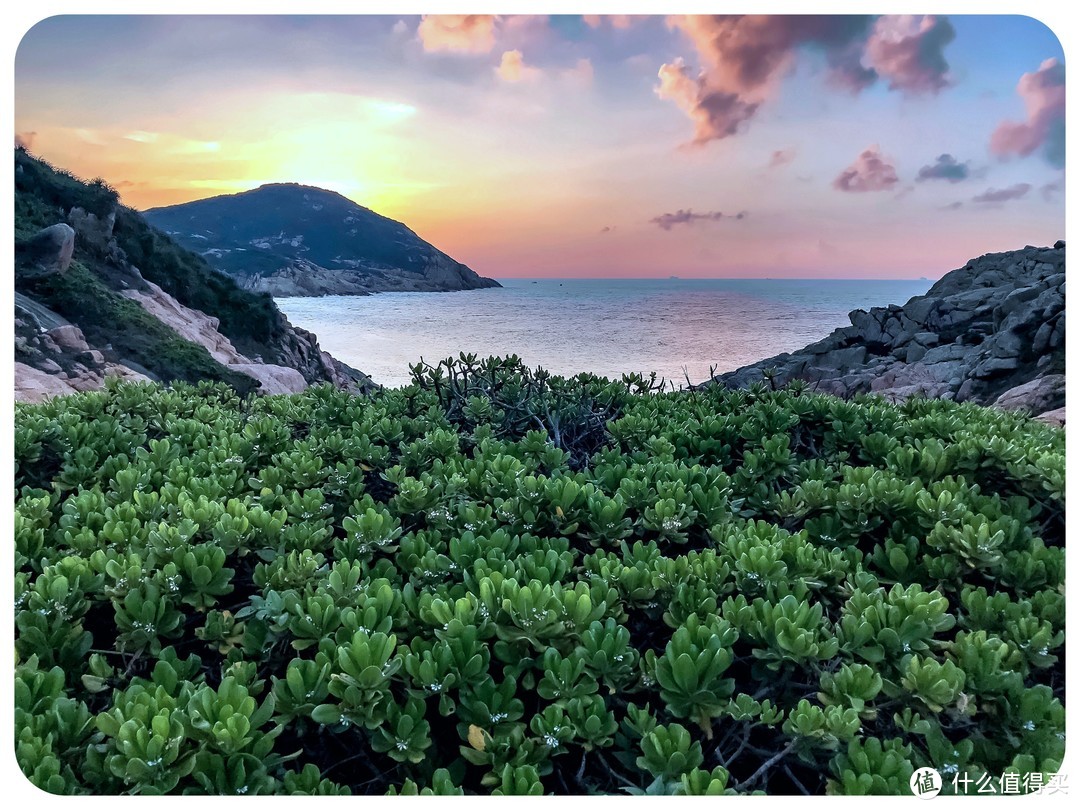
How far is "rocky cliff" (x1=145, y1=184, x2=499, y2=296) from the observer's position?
5.19m

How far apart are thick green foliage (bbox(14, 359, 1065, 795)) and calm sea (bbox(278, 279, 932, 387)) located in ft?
6.55

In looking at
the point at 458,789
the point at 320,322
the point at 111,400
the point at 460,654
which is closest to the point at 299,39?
the point at 111,400

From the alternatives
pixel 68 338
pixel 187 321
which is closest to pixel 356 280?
pixel 68 338

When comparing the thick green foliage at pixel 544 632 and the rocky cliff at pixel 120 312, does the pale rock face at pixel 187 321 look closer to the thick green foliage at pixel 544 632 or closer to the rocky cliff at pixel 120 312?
the rocky cliff at pixel 120 312

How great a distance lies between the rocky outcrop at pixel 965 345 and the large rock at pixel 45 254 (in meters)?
8.65

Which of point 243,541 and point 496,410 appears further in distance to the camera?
point 496,410

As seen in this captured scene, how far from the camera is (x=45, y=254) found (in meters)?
7.95

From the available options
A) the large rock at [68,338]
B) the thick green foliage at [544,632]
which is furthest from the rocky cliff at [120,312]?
the thick green foliage at [544,632]

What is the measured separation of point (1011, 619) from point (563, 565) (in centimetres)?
106

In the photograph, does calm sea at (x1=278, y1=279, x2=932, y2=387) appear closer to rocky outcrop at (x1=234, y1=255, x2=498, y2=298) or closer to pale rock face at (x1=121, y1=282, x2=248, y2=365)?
rocky outcrop at (x1=234, y1=255, x2=498, y2=298)

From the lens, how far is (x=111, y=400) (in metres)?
3.53
